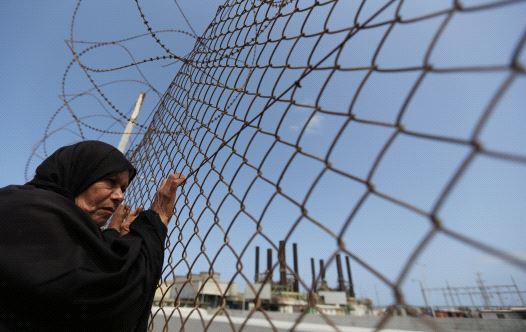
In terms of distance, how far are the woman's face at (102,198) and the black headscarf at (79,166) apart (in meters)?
0.03

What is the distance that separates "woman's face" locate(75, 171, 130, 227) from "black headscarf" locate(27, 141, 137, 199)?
33 mm

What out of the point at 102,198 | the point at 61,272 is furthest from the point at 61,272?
the point at 102,198

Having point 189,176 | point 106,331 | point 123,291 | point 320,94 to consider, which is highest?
point 189,176

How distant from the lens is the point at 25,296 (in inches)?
35.5

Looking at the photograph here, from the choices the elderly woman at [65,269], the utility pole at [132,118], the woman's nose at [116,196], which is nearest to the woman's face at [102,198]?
the woman's nose at [116,196]

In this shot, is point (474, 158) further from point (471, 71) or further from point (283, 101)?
point (283, 101)

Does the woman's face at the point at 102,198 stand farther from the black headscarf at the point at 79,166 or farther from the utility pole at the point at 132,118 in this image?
the utility pole at the point at 132,118

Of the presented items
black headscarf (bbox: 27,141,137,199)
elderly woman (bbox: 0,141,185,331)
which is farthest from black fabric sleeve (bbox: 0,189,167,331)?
black headscarf (bbox: 27,141,137,199)

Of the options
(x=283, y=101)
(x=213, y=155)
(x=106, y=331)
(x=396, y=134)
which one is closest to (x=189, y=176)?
(x=213, y=155)

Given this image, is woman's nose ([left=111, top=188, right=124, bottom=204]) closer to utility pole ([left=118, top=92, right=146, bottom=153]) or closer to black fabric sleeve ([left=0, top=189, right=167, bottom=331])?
black fabric sleeve ([left=0, top=189, right=167, bottom=331])

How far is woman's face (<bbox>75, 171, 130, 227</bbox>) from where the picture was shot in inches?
60.3

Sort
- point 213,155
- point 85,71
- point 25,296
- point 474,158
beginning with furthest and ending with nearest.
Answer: point 85,71
point 213,155
point 25,296
point 474,158

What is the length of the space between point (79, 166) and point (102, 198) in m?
0.22

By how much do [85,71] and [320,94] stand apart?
267 centimetres
